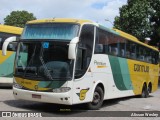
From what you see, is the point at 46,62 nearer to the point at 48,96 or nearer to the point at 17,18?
the point at 48,96

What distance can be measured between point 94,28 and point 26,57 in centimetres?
263

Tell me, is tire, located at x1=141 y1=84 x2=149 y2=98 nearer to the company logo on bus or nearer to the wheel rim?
the company logo on bus

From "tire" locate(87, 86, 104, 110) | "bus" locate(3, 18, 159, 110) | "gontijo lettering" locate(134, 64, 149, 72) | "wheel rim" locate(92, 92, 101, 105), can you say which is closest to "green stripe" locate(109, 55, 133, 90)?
"bus" locate(3, 18, 159, 110)

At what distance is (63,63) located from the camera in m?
11.8

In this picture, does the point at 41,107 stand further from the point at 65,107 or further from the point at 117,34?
the point at 117,34

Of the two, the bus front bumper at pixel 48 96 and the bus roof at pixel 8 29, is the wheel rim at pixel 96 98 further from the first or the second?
the bus roof at pixel 8 29

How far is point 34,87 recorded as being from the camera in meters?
11.9

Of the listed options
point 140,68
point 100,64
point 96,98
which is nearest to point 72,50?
point 100,64

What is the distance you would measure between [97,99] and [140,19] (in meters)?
22.5

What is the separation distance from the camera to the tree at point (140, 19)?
115 ft

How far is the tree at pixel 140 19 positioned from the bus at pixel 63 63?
20.7 m

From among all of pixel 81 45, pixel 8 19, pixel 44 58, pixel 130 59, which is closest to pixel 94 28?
pixel 81 45

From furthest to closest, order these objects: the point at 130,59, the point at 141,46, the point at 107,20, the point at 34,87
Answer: the point at 107,20
the point at 141,46
the point at 130,59
the point at 34,87

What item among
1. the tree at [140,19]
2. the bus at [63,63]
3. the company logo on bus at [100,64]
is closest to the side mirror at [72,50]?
the bus at [63,63]
